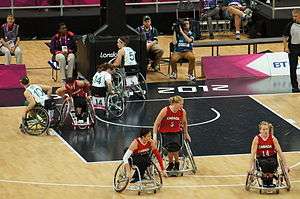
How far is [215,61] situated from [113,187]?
34.0ft

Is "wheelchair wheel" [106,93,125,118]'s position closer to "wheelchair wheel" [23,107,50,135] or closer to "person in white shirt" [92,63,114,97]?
"person in white shirt" [92,63,114,97]

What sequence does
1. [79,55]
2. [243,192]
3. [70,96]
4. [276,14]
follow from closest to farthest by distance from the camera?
1. [243,192]
2. [70,96]
3. [79,55]
4. [276,14]

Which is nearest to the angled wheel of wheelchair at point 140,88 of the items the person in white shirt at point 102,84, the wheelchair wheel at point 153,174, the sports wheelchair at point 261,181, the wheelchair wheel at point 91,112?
the person in white shirt at point 102,84

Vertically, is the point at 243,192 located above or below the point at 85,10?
below

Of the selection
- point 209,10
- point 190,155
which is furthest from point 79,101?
point 209,10

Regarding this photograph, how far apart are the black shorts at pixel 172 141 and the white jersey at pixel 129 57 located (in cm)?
600

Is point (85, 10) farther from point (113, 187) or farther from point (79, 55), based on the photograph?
Result: point (113, 187)

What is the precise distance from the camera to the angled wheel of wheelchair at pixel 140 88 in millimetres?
27612

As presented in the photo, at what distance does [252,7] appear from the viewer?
116 feet

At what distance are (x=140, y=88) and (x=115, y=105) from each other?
7.10ft

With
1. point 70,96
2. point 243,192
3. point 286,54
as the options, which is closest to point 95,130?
point 70,96

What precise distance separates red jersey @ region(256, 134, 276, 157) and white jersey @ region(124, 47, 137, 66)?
7.65m

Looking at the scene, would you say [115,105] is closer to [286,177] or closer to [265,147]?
[265,147]

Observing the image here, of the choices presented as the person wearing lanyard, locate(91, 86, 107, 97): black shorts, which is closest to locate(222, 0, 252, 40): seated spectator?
the person wearing lanyard
